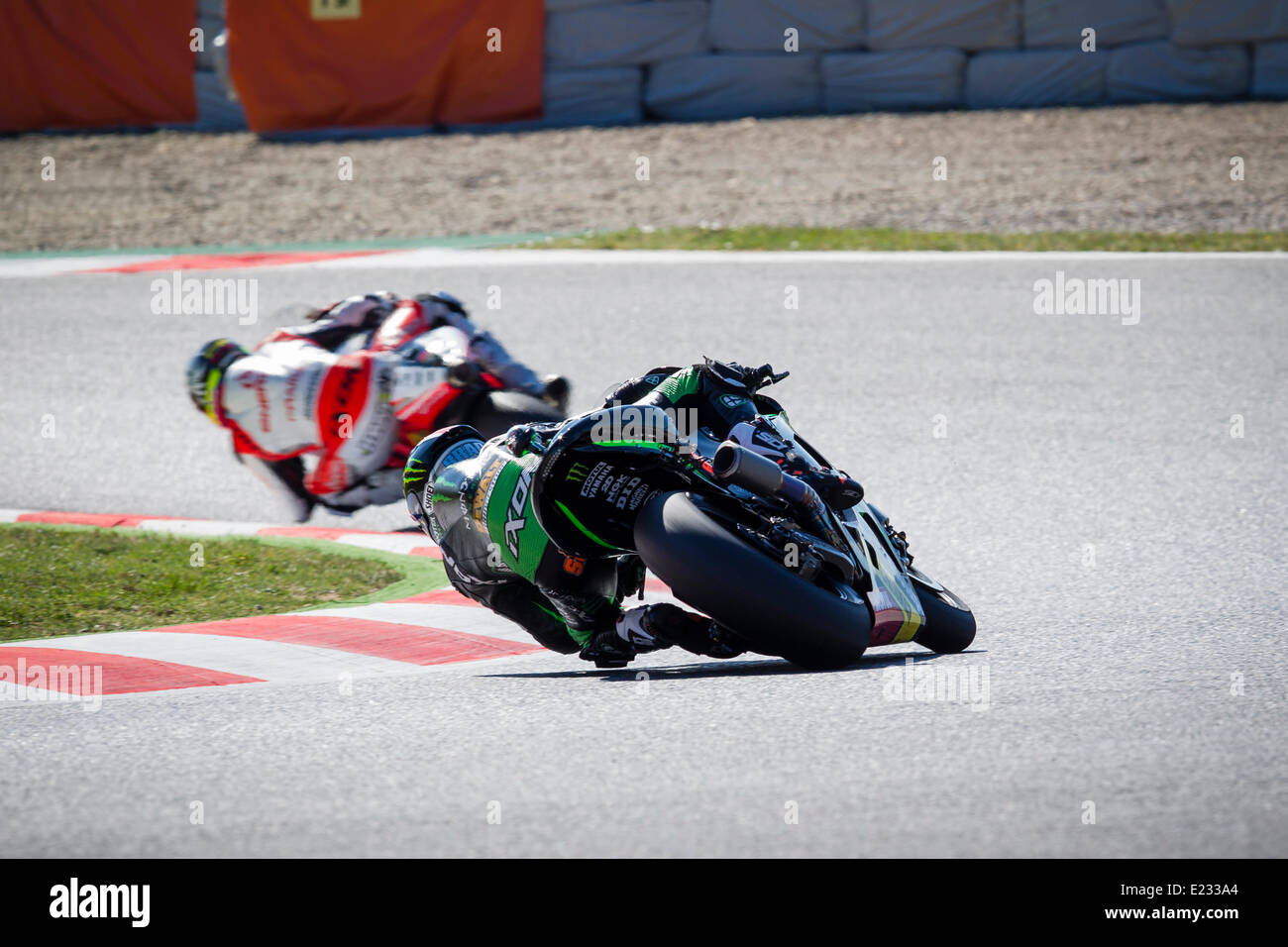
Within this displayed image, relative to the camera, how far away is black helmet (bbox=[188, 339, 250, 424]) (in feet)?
22.6

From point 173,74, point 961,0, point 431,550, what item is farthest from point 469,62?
point 431,550

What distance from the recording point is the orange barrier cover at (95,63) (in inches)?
648

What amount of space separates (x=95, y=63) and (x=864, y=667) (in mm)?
14932

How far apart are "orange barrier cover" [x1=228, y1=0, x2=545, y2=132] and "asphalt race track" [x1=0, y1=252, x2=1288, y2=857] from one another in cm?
629

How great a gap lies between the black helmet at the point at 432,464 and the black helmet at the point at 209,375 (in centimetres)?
221

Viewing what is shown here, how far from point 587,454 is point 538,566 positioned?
41 cm

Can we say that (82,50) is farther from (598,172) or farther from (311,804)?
(311,804)
